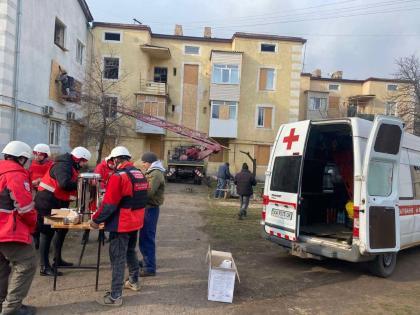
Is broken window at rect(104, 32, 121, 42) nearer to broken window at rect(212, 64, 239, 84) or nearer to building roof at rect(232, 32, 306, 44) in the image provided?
broken window at rect(212, 64, 239, 84)

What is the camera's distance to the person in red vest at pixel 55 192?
18.7ft

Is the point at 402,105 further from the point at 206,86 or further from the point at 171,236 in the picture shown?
the point at 171,236

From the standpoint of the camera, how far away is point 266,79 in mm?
32094

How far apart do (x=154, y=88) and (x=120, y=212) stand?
26.7 m

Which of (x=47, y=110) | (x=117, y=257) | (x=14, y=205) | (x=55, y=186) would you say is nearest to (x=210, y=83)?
(x=47, y=110)

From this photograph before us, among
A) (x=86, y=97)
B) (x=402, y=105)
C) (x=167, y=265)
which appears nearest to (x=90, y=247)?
(x=167, y=265)

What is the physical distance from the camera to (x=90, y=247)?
292 inches

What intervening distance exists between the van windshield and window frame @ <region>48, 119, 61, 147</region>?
16679mm

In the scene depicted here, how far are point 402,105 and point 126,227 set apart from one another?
31619 mm

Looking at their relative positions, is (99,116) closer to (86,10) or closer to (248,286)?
(86,10)

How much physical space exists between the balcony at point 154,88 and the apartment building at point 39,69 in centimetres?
589

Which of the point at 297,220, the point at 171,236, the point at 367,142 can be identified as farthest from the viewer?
the point at 171,236

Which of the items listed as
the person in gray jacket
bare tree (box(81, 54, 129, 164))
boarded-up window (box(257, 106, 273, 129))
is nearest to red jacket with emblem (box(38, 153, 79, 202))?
the person in gray jacket

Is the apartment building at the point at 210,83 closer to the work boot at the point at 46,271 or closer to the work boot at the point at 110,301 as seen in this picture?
the work boot at the point at 46,271
